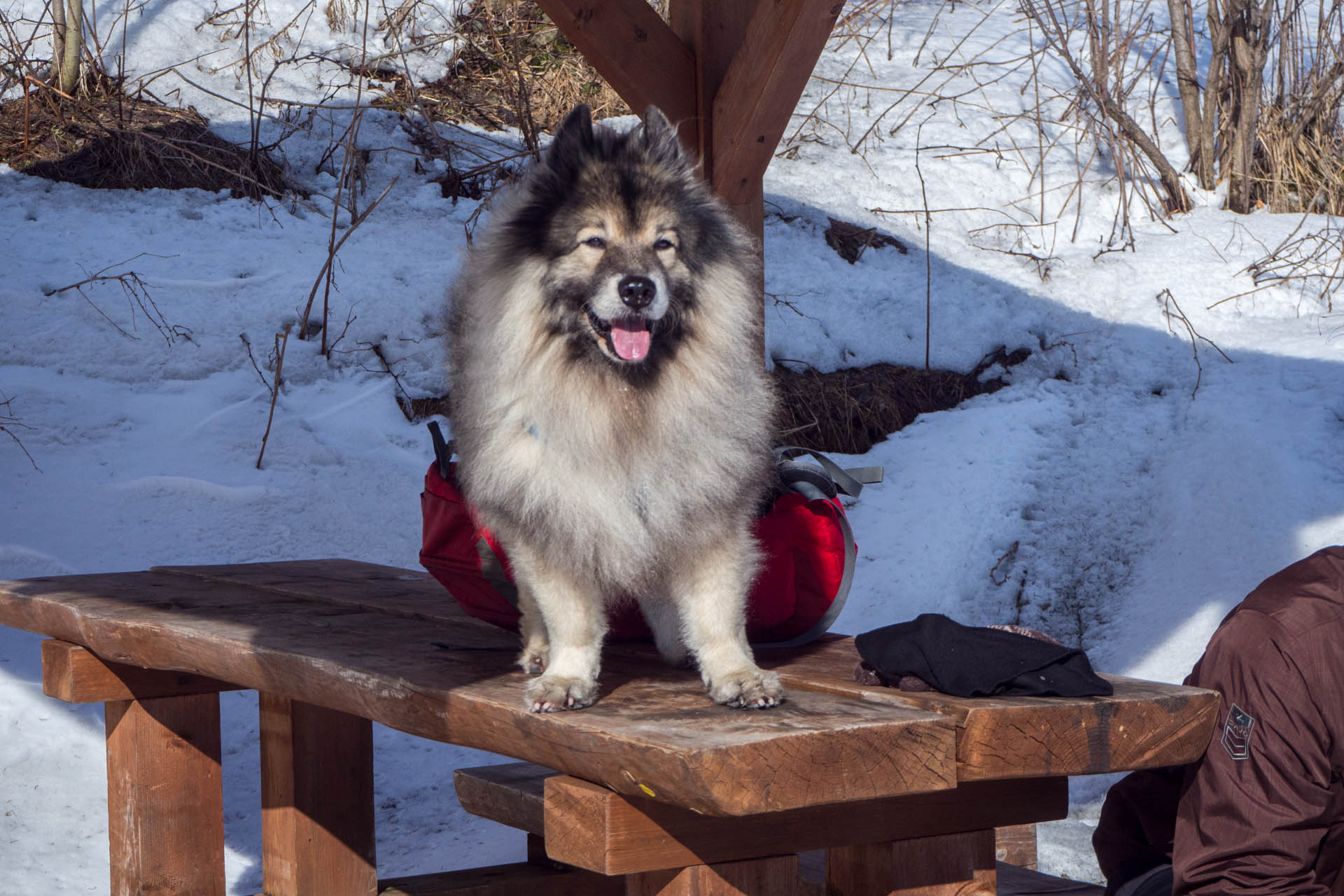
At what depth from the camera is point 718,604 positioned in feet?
6.74

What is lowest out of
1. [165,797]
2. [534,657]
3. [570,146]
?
[165,797]

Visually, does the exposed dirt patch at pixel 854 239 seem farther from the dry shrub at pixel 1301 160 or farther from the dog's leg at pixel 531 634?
the dog's leg at pixel 531 634

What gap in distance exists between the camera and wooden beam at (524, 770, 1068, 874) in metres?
1.60

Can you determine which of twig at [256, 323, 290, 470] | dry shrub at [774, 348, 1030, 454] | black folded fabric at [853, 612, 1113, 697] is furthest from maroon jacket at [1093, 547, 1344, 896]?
twig at [256, 323, 290, 470]

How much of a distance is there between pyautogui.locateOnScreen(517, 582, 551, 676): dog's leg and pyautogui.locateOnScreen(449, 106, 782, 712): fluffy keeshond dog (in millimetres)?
37

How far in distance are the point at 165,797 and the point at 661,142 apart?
2086 mm

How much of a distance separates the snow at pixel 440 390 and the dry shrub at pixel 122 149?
18 centimetres

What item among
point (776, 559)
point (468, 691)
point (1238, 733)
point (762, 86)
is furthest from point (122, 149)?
point (1238, 733)

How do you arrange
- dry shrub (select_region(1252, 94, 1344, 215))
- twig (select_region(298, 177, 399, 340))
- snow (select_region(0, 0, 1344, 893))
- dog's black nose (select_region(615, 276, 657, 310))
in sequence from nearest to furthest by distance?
dog's black nose (select_region(615, 276, 657, 310)) < snow (select_region(0, 0, 1344, 893)) < twig (select_region(298, 177, 399, 340)) < dry shrub (select_region(1252, 94, 1344, 215))

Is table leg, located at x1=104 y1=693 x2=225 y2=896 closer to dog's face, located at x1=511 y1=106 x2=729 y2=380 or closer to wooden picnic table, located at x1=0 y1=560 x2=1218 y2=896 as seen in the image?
wooden picnic table, located at x1=0 y1=560 x2=1218 y2=896

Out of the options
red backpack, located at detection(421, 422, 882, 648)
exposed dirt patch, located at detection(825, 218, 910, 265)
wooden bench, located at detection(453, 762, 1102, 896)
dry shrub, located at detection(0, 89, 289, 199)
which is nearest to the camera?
wooden bench, located at detection(453, 762, 1102, 896)

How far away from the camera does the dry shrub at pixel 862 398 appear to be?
5934mm

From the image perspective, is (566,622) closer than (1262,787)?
No

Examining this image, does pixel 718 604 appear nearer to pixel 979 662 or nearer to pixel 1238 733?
pixel 979 662
